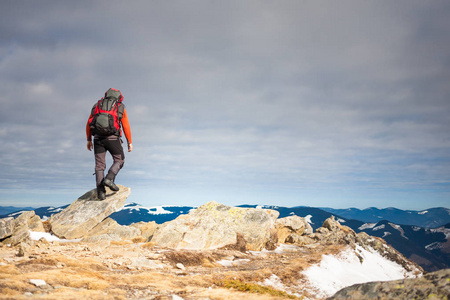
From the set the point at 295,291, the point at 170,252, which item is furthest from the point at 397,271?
the point at 170,252

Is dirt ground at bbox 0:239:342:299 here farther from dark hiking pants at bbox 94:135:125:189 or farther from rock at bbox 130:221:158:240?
dark hiking pants at bbox 94:135:125:189

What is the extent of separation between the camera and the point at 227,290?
29.9 ft

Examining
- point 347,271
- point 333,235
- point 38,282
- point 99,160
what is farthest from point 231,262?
point 333,235

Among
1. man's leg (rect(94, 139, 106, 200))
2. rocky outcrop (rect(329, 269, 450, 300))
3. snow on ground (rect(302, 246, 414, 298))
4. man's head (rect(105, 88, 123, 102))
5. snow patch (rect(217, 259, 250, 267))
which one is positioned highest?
man's head (rect(105, 88, 123, 102))

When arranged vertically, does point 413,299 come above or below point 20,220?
above

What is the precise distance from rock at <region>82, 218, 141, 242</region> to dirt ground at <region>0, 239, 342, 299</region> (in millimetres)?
1400

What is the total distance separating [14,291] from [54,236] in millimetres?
12936

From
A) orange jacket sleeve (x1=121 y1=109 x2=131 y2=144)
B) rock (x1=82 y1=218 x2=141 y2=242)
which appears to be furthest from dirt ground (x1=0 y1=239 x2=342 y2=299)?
orange jacket sleeve (x1=121 y1=109 x2=131 y2=144)

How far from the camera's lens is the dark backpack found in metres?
15.8

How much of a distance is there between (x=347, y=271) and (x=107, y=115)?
1867 cm

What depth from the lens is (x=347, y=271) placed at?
17328 mm

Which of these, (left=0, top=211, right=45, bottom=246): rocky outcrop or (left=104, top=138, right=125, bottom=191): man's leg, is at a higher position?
(left=104, top=138, right=125, bottom=191): man's leg

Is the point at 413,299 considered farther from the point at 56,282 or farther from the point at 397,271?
the point at 397,271

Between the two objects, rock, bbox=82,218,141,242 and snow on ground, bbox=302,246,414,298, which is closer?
snow on ground, bbox=302,246,414,298
